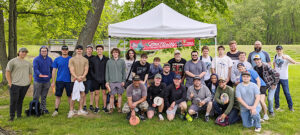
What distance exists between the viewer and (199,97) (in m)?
5.01

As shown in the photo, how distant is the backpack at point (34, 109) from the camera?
5.23 m

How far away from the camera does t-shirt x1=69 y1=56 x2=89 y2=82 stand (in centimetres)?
507

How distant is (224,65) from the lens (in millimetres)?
5391

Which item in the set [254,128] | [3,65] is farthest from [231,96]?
[3,65]

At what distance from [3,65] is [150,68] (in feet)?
23.7

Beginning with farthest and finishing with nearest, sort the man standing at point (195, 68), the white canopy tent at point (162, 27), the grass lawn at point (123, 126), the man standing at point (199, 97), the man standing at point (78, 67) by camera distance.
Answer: the white canopy tent at point (162, 27) < the man standing at point (195, 68) < the man standing at point (78, 67) < the man standing at point (199, 97) < the grass lawn at point (123, 126)

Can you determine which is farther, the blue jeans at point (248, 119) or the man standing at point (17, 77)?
the man standing at point (17, 77)

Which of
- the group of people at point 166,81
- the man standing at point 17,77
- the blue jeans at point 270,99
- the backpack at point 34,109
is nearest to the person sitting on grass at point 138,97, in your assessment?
the group of people at point 166,81

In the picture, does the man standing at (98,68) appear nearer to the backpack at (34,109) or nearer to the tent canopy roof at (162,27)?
the tent canopy roof at (162,27)

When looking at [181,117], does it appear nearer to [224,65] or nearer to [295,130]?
[224,65]

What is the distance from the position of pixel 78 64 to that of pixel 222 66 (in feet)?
11.8

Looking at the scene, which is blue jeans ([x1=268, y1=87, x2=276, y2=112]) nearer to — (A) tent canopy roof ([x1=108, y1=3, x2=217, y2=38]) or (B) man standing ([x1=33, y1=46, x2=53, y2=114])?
(A) tent canopy roof ([x1=108, y1=3, x2=217, y2=38])

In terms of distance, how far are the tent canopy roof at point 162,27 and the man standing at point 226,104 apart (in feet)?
5.34

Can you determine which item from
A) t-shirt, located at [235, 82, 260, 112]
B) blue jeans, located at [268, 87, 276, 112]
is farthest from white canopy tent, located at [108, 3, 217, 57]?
blue jeans, located at [268, 87, 276, 112]
